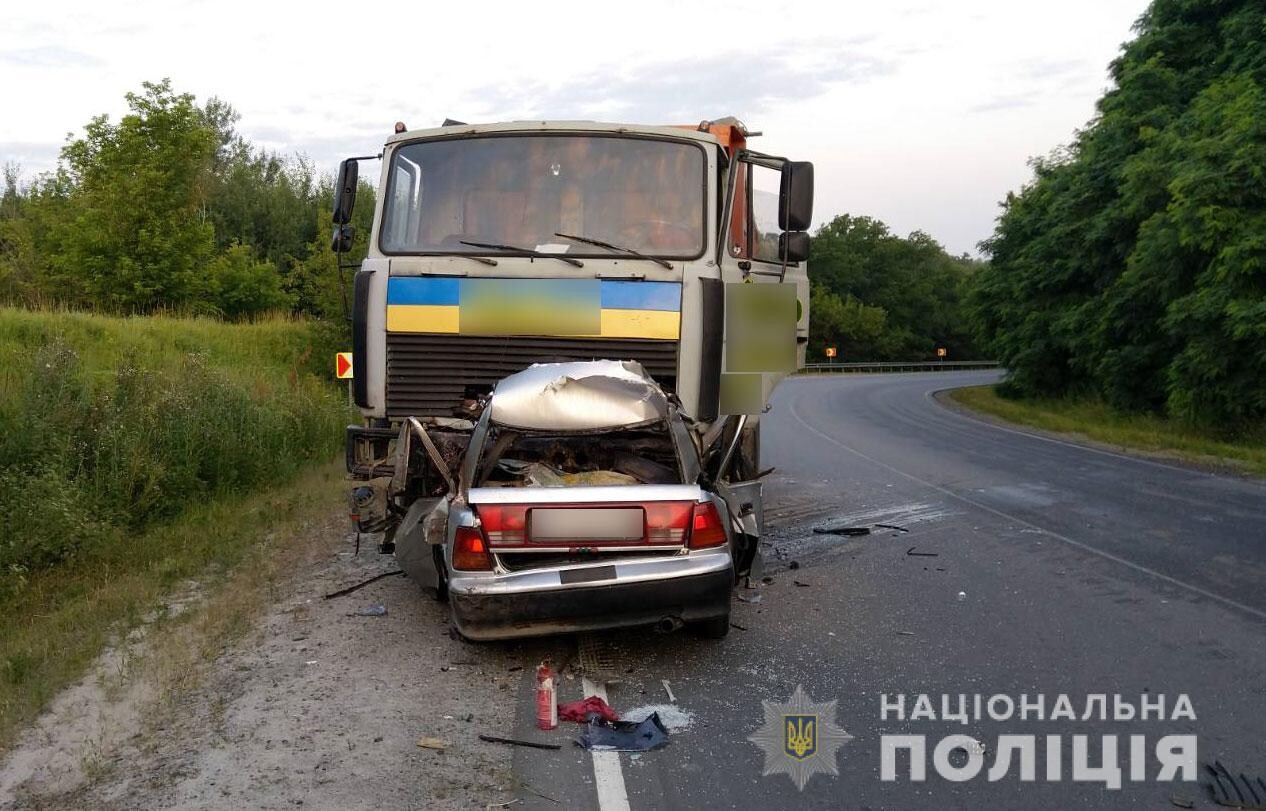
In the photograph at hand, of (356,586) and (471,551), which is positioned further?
(356,586)

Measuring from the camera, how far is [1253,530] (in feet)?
33.2

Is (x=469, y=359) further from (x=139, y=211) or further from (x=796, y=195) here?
(x=139, y=211)

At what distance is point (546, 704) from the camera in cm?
500

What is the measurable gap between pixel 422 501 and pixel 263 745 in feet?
7.73

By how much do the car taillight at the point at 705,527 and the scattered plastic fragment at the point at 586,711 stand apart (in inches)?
42.4

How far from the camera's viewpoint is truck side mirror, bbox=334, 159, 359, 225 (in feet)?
27.4

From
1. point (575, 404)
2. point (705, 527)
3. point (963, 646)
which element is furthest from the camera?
point (575, 404)

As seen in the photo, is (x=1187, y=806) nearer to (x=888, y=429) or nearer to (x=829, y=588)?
(x=829, y=588)

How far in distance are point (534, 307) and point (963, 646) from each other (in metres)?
3.48

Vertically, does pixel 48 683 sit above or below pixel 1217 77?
below

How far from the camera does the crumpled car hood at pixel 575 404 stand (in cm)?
638

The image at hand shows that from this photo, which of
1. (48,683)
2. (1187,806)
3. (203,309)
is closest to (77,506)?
(48,683)

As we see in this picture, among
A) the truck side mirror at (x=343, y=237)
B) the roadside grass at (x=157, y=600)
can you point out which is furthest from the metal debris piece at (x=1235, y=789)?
the truck side mirror at (x=343, y=237)

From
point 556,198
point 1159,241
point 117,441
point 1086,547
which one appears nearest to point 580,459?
point 556,198
